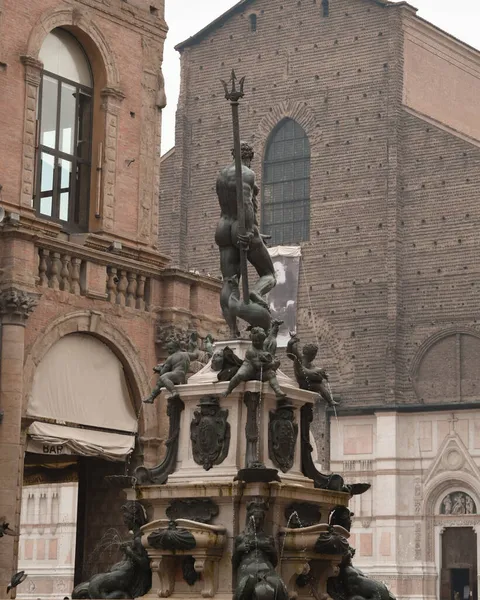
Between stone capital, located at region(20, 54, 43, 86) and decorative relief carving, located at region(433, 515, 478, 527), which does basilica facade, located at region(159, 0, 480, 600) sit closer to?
decorative relief carving, located at region(433, 515, 478, 527)

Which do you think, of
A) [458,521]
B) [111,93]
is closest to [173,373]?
[111,93]

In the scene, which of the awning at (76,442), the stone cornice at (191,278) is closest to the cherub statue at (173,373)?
the awning at (76,442)

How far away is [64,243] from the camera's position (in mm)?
23766

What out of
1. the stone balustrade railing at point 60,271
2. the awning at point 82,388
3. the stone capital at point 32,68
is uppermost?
the stone capital at point 32,68

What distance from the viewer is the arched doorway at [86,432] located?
23.5m

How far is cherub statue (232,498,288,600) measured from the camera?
13.6 metres

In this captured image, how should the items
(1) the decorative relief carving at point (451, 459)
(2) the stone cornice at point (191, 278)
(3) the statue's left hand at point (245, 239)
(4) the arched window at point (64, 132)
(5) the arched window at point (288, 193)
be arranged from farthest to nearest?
(5) the arched window at point (288, 193) < (1) the decorative relief carving at point (451, 459) < (2) the stone cornice at point (191, 278) < (4) the arched window at point (64, 132) < (3) the statue's left hand at point (245, 239)

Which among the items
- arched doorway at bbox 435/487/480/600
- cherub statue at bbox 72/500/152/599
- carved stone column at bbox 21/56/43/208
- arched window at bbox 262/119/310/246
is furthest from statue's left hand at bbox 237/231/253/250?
arched window at bbox 262/119/310/246

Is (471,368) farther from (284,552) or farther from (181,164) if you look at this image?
(284,552)

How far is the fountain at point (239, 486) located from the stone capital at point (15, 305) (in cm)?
759

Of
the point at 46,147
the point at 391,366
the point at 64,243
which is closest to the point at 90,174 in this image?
the point at 46,147

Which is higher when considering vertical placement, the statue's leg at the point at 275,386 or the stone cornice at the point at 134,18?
the stone cornice at the point at 134,18

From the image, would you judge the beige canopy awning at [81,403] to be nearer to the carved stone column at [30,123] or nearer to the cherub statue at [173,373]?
the carved stone column at [30,123]

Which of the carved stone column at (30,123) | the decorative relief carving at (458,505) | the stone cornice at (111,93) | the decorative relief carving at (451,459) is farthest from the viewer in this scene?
the decorative relief carving at (451,459)
